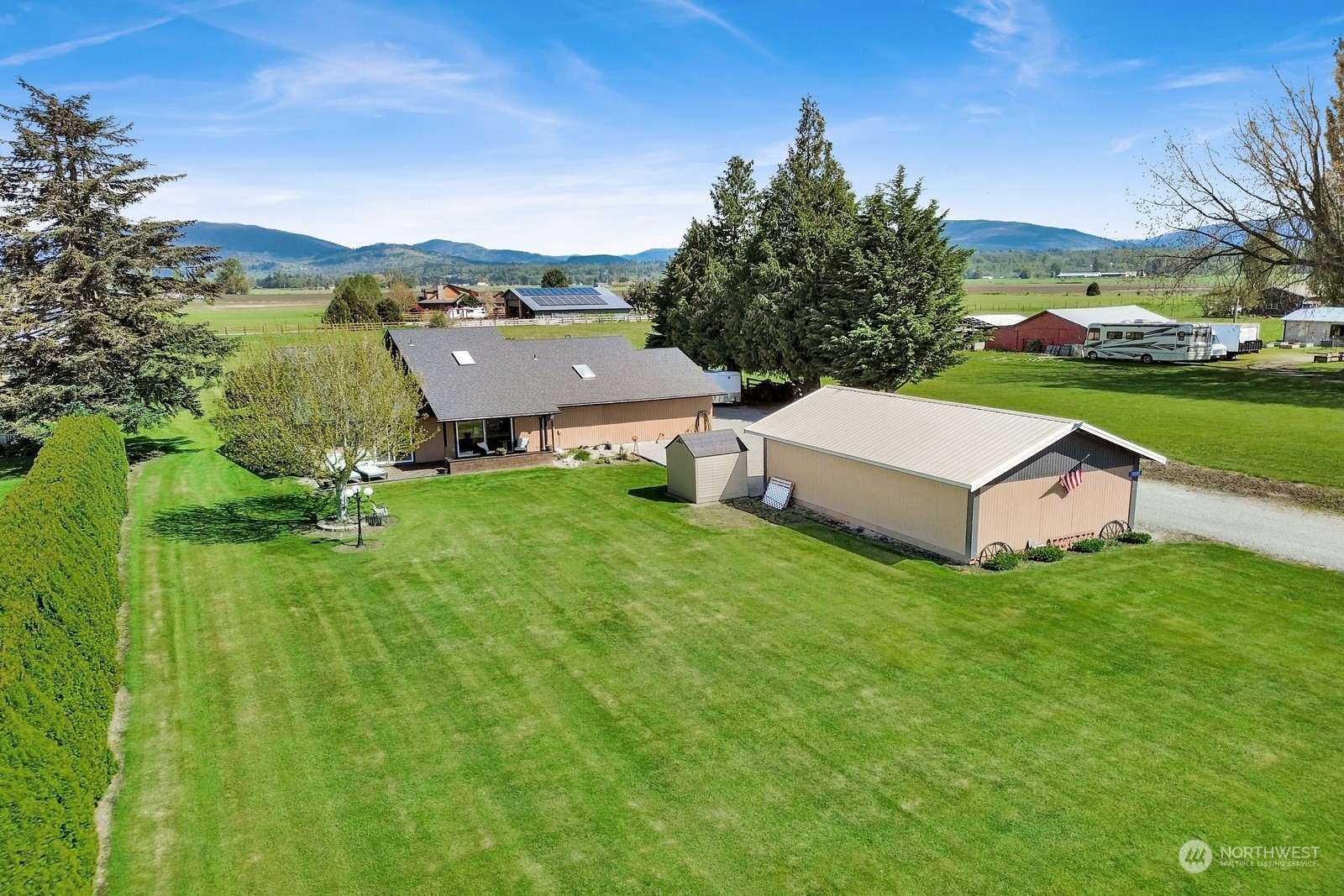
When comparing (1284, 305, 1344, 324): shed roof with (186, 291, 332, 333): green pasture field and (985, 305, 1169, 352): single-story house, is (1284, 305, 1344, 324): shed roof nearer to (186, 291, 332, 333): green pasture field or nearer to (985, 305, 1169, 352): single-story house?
(985, 305, 1169, 352): single-story house

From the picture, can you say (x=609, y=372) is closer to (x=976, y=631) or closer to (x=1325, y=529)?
(x=976, y=631)

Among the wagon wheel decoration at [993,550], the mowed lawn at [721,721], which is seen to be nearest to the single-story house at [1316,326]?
the mowed lawn at [721,721]

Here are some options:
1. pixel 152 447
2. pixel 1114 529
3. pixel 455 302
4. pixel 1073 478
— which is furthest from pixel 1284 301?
pixel 152 447

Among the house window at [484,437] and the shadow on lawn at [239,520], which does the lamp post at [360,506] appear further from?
the house window at [484,437]

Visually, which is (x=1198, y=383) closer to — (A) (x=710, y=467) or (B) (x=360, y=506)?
(A) (x=710, y=467)

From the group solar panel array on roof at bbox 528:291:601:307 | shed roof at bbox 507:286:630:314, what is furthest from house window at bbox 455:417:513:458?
solar panel array on roof at bbox 528:291:601:307

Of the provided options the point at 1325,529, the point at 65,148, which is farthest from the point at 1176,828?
the point at 65,148

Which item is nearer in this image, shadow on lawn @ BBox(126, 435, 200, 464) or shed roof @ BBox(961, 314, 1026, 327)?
shadow on lawn @ BBox(126, 435, 200, 464)
